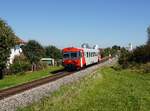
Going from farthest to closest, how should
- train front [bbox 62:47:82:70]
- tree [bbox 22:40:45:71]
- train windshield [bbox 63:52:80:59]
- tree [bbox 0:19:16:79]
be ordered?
1. tree [bbox 22:40:45:71]
2. train windshield [bbox 63:52:80:59]
3. train front [bbox 62:47:82:70]
4. tree [bbox 0:19:16:79]

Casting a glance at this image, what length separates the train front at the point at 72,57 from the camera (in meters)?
47.5

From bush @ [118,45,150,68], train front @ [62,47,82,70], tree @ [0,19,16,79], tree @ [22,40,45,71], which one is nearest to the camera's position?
tree @ [0,19,16,79]

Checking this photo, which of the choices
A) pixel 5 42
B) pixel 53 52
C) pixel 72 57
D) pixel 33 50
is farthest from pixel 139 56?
pixel 53 52

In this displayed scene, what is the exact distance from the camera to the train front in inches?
1870

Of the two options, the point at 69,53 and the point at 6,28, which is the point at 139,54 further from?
the point at 6,28

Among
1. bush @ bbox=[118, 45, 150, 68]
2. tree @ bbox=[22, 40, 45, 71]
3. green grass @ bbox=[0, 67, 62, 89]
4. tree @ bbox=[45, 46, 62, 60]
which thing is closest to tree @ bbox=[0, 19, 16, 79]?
green grass @ bbox=[0, 67, 62, 89]

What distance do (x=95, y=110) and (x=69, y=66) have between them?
33.8 meters

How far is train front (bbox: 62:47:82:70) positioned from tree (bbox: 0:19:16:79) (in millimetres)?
8329

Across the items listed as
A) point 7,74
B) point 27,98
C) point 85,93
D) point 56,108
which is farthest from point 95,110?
point 7,74

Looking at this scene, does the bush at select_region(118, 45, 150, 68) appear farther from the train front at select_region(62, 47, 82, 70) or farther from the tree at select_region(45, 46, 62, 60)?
the tree at select_region(45, 46, 62, 60)

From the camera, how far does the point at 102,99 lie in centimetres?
1783

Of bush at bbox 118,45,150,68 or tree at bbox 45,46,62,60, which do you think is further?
tree at bbox 45,46,62,60

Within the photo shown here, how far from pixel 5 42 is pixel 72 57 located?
994 cm

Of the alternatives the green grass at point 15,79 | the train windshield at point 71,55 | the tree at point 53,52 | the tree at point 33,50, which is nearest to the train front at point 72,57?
the train windshield at point 71,55
